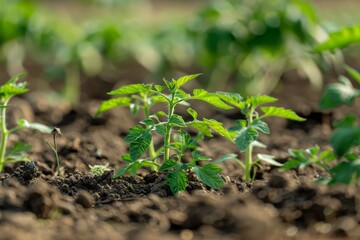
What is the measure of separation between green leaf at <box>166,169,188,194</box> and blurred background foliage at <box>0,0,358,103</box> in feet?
8.54

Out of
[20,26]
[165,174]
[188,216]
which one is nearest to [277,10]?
→ [20,26]

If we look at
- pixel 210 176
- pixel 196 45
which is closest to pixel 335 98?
pixel 210 176

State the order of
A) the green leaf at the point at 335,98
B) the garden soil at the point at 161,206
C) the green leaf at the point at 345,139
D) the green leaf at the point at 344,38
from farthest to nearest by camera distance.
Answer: the green leaf at the point at 344,38
the green leaf at the point at 335,98
the green leaf at the point at 345,139
the garden soil at the point at 161,206

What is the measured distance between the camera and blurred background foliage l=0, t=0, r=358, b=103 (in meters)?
5.93

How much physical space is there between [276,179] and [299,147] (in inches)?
55.0

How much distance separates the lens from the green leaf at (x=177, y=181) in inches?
114

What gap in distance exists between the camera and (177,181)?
2.91 meters

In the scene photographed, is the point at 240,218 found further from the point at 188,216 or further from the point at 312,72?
the point at 312,72

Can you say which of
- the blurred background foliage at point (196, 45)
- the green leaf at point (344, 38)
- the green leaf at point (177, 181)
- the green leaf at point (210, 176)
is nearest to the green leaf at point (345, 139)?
the green leaf at point (210, 176)

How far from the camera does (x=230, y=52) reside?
6230 mm

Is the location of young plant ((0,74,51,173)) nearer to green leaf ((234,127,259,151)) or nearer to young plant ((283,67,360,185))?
green leaf ((234,127,259,151))

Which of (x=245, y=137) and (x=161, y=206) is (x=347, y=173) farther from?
(x=161, y=206)

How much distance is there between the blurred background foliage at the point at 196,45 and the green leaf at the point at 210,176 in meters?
2.51

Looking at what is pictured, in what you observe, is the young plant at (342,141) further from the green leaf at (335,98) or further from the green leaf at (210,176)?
the green leaf at (210,176)
